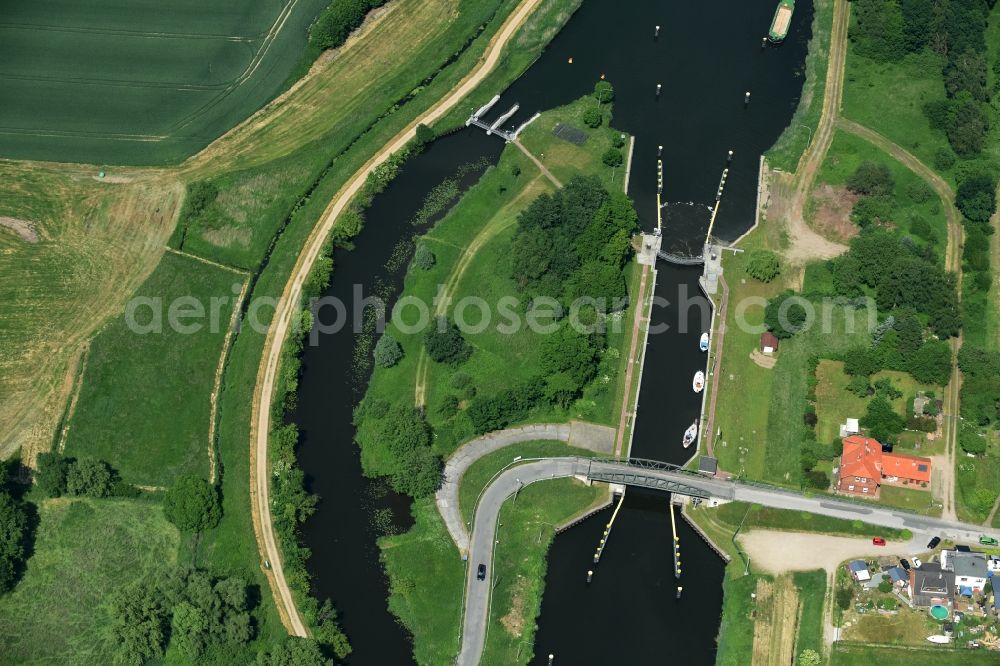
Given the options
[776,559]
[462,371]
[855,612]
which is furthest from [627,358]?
[855,612]

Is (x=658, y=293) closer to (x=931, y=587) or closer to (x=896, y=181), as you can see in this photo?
(x=896, y=181)

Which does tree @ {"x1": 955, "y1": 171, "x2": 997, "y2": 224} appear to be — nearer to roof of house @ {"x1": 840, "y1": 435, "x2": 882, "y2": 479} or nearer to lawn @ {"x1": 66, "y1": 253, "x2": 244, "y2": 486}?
roof of house @ {"x1": 840, "y1": 435, "x2": 882, "y2": 479}

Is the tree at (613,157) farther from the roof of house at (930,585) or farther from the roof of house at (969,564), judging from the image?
the roof of house at (969,564)

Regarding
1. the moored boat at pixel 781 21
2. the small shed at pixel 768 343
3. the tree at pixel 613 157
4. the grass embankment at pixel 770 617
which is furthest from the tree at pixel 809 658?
the moored boat at pixel 781 21

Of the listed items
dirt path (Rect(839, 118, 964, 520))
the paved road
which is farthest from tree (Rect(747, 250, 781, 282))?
the paved road

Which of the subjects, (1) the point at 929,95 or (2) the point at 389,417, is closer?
(2) the point at 389,417

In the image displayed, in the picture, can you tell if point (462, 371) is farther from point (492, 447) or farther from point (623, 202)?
point (623, 202)
